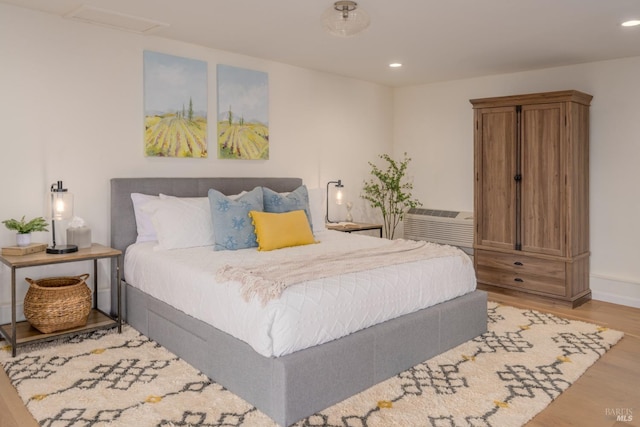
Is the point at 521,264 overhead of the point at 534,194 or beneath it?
beneath

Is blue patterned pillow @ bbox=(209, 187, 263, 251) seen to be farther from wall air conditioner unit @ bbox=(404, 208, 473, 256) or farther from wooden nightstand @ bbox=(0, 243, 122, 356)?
wall air conditioner unit @ bbox=(404, 208, 473, 256)

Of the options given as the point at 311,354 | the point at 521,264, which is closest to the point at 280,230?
the point at 311,354

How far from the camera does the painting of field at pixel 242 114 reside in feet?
15.1

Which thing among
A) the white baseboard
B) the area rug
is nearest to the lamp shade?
the area rug

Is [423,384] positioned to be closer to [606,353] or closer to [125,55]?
[606,353]

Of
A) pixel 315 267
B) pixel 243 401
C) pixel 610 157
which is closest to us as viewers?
pixel 243 401

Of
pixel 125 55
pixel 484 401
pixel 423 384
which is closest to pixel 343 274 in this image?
pixel 423 384

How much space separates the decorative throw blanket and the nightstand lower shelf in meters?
1.26

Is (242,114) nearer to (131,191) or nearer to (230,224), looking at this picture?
(131,191)

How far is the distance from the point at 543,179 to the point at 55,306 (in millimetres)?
4225

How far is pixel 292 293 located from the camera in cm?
247

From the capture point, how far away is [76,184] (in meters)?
3.80

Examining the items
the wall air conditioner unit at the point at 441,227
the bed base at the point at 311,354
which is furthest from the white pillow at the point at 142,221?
the wall air conditioner unit at the point at 441,227

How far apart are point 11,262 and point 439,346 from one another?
2795 millimetres
